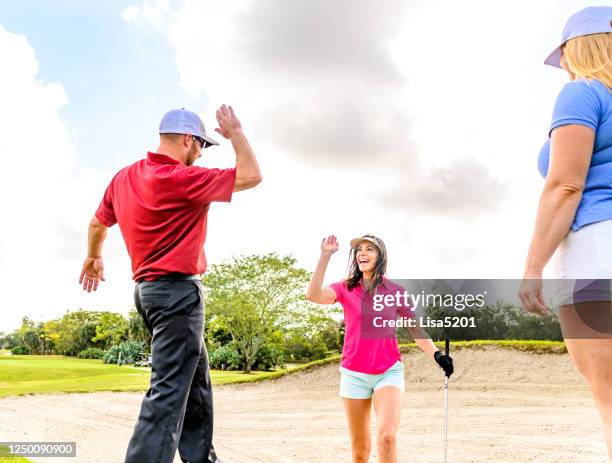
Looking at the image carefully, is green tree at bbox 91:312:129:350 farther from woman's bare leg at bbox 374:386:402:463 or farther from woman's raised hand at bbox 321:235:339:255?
woman's bare leg at bbox 374:386:402:463

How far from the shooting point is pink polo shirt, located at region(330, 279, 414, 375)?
4426 mm

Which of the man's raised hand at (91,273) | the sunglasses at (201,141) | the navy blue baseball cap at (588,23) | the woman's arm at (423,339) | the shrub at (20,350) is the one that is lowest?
the shrub at (20,350)

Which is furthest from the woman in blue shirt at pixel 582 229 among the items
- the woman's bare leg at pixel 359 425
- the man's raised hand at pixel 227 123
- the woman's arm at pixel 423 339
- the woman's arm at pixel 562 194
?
the woman's arm at pixel 423 339

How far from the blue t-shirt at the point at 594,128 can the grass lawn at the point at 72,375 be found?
716 inches

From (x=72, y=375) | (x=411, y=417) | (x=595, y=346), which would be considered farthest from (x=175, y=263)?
(x=72, y=375)

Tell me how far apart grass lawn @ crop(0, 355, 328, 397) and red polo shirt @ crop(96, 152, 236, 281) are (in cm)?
1601

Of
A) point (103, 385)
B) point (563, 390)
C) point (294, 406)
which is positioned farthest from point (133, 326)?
point (563, 390)

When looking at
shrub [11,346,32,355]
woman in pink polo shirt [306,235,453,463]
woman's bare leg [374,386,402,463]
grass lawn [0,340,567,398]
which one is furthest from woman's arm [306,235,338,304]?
shrub [11,346,32,355]

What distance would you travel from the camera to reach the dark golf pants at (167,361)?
11.5 ft

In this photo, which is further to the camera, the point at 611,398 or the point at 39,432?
the point at 39,432

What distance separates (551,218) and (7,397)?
56.3 feet

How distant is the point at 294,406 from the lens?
15.7 m

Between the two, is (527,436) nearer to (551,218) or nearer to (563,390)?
(563,390)

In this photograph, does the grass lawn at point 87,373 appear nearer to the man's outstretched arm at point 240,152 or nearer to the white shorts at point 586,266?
the man's outstretched arm at point 240,152
